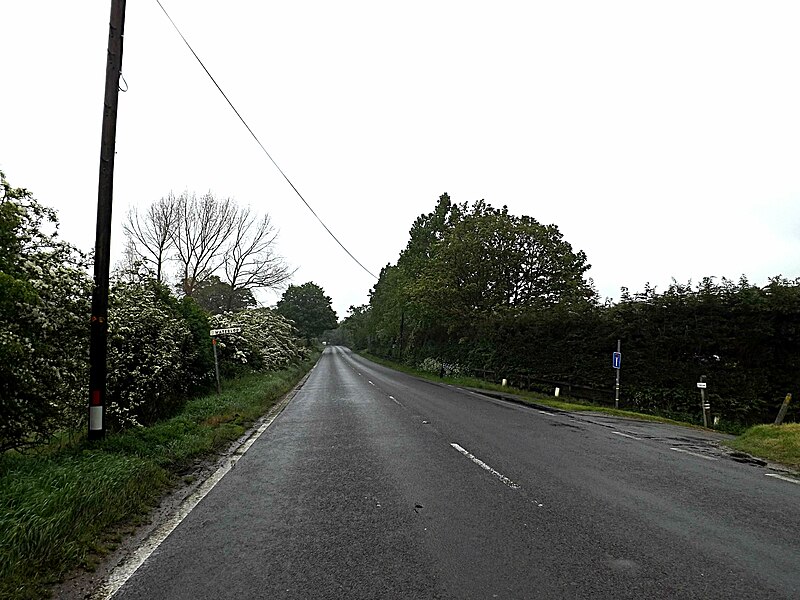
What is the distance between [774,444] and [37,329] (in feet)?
41.6

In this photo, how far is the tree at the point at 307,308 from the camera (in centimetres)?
9238

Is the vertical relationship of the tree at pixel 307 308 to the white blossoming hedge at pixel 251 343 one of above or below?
above

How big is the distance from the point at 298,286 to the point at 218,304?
177ft

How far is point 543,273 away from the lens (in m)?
33.8

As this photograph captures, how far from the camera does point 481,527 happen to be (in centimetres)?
527

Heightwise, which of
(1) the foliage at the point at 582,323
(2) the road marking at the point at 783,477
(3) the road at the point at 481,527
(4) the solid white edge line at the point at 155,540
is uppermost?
(1) the foliage at the point at 582,323

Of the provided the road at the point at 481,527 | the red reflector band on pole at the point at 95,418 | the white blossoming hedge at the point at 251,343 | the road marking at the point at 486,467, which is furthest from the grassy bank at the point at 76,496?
the white blossoming hedge at the point at 251,343

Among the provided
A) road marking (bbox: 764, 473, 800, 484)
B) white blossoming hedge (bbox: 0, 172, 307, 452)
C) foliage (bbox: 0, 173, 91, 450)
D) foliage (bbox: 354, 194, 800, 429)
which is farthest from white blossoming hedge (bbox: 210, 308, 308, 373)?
road marking (bbox: 764, 473, 800, 484)

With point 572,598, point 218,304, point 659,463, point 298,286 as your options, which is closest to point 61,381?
point 572,598

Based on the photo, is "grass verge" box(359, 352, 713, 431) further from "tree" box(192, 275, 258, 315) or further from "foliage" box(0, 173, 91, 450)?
"tree" box(192, 275, 258, 315)

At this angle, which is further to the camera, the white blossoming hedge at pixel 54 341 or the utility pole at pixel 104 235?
the utility pole at pixel 104 235

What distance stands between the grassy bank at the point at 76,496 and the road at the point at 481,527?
612 millimetres

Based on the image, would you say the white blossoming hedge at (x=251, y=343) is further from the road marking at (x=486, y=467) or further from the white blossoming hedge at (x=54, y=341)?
the road marking at (x=486, y=467)

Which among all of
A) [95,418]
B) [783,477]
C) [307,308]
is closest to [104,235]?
[95,418]
